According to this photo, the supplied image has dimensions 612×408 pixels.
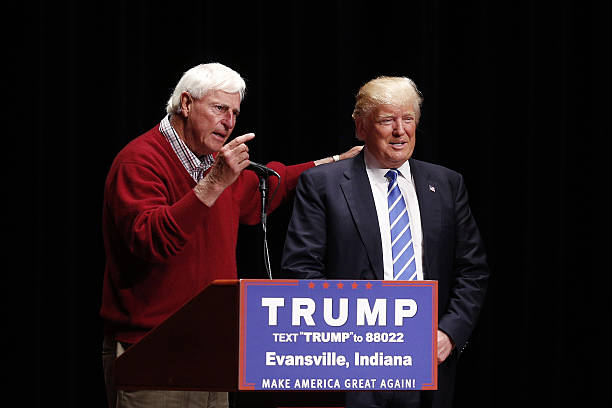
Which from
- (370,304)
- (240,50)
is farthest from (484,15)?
(370,304)

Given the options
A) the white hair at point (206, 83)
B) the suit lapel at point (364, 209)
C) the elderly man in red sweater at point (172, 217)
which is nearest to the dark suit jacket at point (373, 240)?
the suit lapel at point (364, 209)

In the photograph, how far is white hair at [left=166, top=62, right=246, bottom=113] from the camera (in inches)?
103

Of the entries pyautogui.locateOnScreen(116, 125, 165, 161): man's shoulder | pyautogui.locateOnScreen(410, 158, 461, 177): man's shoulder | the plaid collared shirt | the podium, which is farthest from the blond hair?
the podium

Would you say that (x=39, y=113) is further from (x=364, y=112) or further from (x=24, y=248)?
(x=364, y=112)

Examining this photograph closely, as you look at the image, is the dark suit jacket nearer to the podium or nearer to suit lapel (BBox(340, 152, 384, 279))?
suit lapel (BBox(340, 152, 384, 279))

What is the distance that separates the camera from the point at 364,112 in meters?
2.55

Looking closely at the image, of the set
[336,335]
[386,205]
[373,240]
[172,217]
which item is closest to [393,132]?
[386,205]

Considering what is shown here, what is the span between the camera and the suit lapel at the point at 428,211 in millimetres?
2404

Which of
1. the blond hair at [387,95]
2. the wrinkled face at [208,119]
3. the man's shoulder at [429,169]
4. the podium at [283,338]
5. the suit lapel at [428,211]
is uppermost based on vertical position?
the blond hair at [387,95]

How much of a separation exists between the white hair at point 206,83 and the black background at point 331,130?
0.55m

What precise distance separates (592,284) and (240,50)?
177 cm

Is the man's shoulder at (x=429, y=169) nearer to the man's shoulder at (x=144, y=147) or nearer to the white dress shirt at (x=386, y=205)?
the white dress shirt at (x=386, y=205)

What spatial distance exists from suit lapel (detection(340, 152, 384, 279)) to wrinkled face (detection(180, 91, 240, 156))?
42 cm

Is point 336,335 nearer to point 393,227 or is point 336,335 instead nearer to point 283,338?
point 283,338
